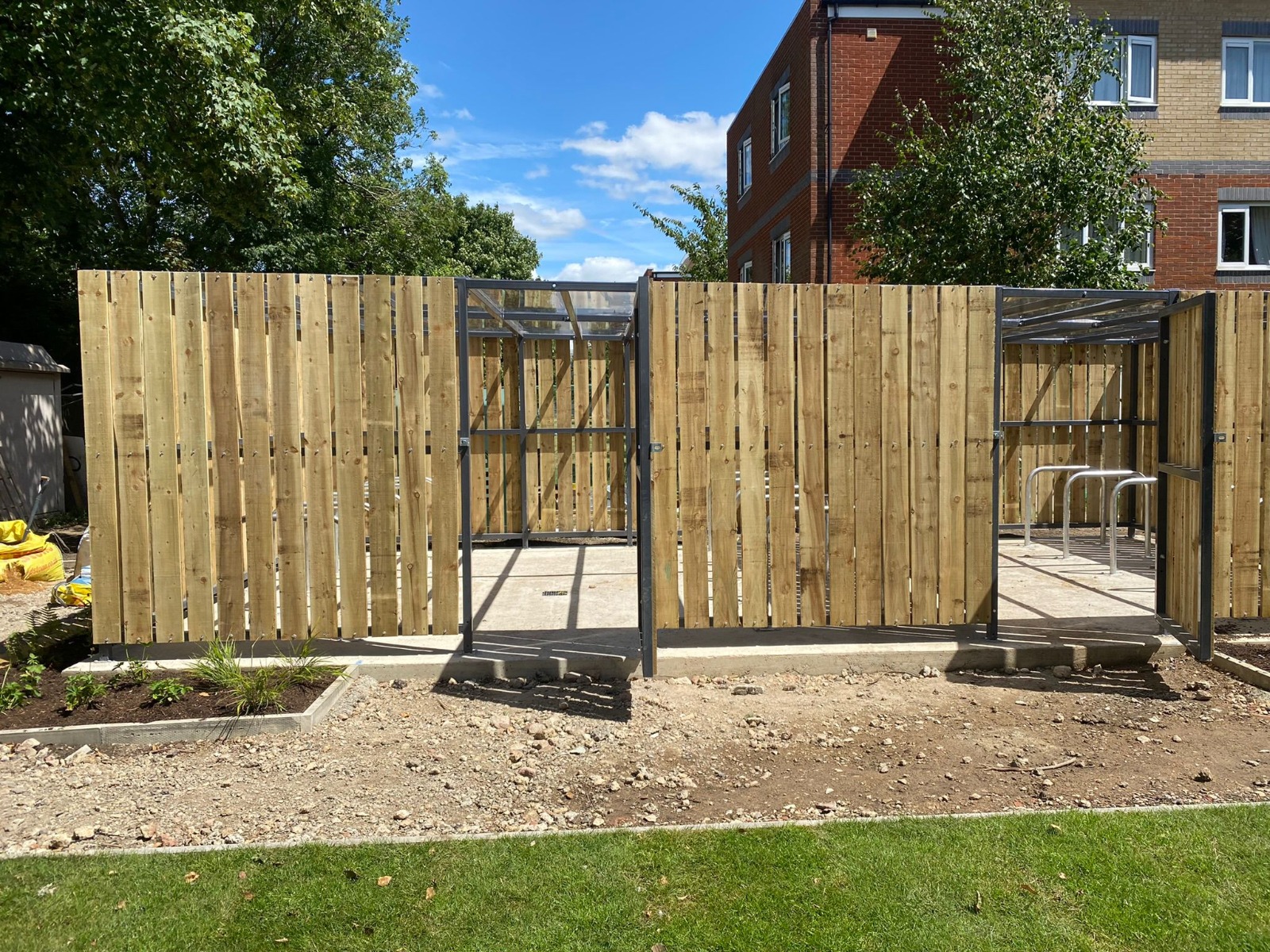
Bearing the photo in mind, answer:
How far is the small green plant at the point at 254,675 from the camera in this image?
15.9ft

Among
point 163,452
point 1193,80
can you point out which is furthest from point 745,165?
point 163,452

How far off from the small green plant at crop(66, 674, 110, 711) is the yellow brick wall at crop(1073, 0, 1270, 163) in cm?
1770

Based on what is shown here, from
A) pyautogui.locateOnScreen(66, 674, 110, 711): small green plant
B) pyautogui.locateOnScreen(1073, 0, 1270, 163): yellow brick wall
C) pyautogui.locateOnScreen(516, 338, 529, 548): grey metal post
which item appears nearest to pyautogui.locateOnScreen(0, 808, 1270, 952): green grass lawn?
pyautogui.locateOnScreen(66, 674, 110, 711): small green plant

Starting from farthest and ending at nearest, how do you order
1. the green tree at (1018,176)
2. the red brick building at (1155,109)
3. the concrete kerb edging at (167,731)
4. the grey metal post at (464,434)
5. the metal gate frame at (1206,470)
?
1. the red brick building at (1155,109)
2. the green tree at (1018,176)
3. the grey metal post at (464,434)
4. the metal gate frame at (1206,470)
5. the concrete kerb edging at (167,731)

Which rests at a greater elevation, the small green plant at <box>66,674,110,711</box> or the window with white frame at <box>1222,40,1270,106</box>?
the window with white frame at <box>1222,40,1270,106</box>

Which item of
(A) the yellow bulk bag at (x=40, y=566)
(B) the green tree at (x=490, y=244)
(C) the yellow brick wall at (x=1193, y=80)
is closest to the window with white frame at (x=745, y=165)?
(C) the yellow brick wall at (x=1193, y=80)

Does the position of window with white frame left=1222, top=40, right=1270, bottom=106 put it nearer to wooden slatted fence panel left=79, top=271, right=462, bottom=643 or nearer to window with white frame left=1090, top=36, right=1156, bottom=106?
window with white frame left=1090, top=36, right=1156, bottom=106

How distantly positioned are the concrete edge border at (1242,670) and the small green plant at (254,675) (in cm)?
585

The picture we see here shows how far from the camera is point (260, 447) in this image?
555 cm

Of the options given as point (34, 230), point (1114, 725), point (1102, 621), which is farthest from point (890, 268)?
point (34, 230)

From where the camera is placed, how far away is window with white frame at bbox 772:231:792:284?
17250 millimetres

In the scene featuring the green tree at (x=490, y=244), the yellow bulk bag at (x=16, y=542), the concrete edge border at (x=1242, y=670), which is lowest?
the concrete edge border at (x=1242, y=670)

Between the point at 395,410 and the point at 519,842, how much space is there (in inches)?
123

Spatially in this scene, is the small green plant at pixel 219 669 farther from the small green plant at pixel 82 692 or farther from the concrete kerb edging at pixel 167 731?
the small green plant at pixel 82 692
